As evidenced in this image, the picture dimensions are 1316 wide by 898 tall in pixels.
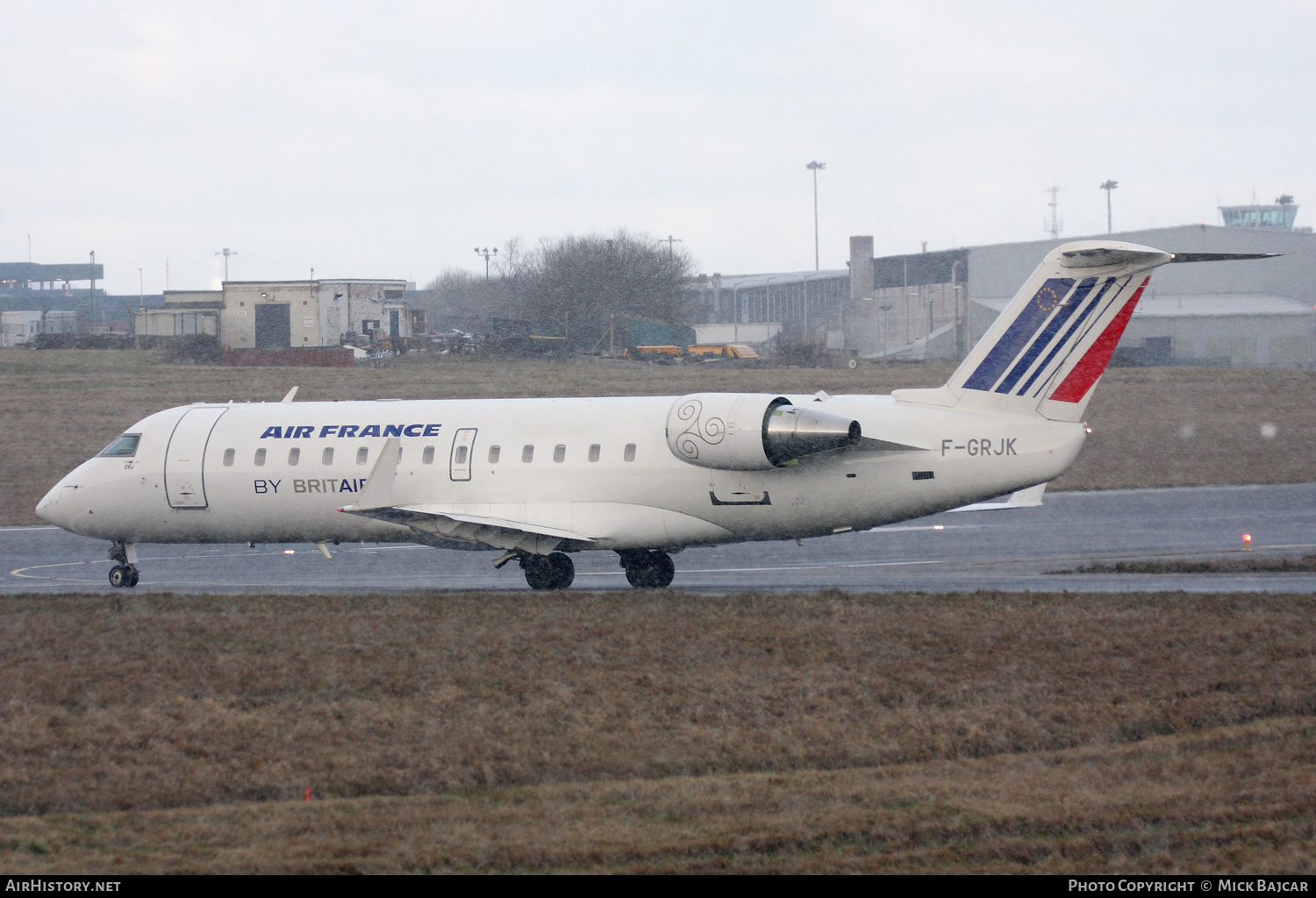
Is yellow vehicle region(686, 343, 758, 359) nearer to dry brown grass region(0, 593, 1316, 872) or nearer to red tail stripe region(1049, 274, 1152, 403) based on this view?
red tail stripe region(1049, 274, 1152, 403)

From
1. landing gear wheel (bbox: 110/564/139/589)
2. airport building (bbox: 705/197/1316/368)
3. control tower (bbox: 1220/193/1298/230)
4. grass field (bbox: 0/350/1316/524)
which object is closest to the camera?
landing gear wheel (bbox: 110/564/139/589)

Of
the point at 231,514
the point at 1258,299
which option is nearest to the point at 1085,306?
the point at 231,514

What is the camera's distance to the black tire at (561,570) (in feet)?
69.9

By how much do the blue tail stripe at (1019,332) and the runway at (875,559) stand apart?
3.23 metres

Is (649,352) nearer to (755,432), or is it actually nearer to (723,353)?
(723,353)

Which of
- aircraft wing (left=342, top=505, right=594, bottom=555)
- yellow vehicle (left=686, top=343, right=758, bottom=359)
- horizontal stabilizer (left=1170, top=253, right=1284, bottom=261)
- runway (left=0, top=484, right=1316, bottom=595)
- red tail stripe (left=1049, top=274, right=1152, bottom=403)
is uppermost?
yellow vehicle (left=686, top=343, right=758, bottom=359)

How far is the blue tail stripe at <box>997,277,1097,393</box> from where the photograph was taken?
18.7 metres

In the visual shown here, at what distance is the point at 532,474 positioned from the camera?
21219mm

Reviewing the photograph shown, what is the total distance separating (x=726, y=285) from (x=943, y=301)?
202 ft

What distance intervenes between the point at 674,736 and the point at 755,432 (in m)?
8.43

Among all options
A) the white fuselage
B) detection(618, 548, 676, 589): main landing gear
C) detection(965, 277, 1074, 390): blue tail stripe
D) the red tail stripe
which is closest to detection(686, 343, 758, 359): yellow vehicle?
the white fuselage

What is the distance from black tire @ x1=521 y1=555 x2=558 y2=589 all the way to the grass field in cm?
1924

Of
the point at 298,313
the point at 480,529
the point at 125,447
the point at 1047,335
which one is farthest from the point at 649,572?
the point at 298,313

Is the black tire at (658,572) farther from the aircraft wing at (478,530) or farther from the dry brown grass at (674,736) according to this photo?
the dry brown grass at (674,736)
